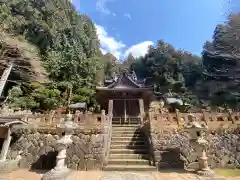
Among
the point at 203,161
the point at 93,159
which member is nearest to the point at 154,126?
the point at 203,161

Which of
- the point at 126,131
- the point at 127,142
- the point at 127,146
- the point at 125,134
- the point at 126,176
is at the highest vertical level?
the point at 126,131

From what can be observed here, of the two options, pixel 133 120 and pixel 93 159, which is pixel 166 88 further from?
pixel 93 159

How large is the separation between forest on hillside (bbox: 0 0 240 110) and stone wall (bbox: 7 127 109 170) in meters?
7.03

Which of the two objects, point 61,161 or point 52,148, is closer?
point 61,161

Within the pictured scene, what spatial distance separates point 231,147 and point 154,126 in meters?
4.29

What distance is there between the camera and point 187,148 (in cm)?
924

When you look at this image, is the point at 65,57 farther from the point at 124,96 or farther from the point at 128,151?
the point at 128,151

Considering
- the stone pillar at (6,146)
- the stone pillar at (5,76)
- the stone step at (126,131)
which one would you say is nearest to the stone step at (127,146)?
the stone step at (126,131)

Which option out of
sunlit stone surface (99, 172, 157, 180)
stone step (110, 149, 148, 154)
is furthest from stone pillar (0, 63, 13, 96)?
sunlit stone surface (99, 172, 157, 180)

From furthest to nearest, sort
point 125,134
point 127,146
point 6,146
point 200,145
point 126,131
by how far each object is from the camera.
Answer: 1. point 126,131
2. point 125,134
3. point 127,146
4. point 6,146
5. point 200,145

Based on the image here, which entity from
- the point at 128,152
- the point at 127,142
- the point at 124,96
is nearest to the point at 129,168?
the point at 128,152

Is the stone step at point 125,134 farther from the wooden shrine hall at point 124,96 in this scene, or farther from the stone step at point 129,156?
the wooden shrine hall at point 124,96

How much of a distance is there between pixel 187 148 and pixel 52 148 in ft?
23.8

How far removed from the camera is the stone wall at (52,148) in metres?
8.57
